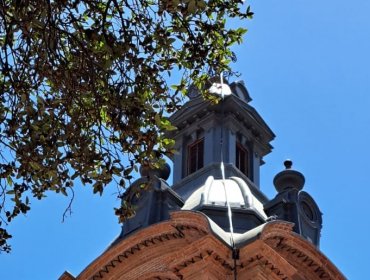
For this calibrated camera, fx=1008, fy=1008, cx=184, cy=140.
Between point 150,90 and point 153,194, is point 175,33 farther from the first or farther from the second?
point 153,194

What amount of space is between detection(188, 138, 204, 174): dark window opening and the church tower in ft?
0.11

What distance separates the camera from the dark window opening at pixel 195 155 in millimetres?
30016

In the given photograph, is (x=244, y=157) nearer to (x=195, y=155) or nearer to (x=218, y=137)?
(x=218, y=137)

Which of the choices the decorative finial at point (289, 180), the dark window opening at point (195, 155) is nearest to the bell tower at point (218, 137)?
the dark window opening at point (195, 155)

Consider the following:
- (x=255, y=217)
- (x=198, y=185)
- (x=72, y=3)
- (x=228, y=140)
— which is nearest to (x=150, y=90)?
(x=72, y=3)

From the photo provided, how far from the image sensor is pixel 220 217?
2419 cm

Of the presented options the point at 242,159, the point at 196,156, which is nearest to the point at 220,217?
the point at 196,156

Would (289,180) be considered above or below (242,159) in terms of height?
below

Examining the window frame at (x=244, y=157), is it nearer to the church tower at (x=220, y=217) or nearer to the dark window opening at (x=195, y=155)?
the church tower at (x=220, y=217)

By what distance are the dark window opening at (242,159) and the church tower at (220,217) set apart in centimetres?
3

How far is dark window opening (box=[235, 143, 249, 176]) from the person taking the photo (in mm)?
30483

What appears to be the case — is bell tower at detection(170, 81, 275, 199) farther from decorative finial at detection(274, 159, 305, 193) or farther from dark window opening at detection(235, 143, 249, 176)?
decorative finial at detection(274, 159, 305, 193)

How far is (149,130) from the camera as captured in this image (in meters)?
11.0

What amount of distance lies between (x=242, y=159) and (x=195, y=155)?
1.51m
